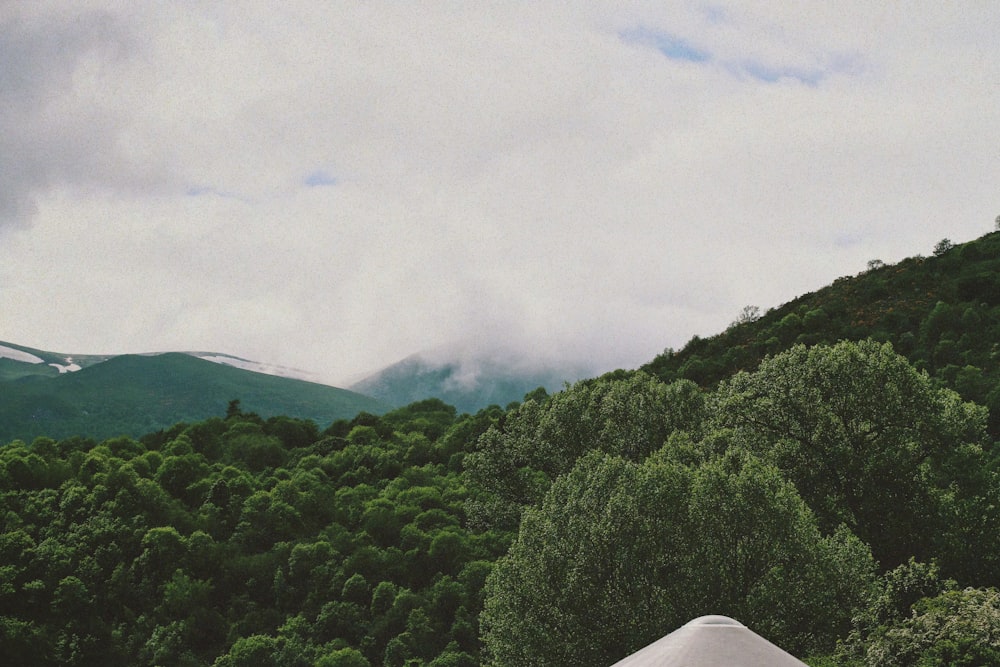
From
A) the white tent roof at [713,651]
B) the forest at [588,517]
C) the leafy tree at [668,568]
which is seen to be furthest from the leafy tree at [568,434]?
the white tent roof at [713,651]

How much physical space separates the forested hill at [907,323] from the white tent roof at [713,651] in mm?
38569

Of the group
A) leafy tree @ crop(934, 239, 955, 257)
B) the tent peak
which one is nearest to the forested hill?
leafy tree @ crop(934, 239, 955, 257)

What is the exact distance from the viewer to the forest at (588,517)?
84.8 ft

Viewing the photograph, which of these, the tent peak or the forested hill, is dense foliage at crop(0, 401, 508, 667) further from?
the tent peak

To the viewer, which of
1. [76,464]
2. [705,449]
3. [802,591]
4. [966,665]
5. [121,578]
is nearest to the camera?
[966,665]

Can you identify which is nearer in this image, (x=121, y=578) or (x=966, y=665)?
(x=966, y=665)

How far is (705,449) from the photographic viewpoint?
33188 mm

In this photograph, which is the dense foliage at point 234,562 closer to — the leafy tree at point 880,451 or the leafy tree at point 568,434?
the leafy tree at point 568,434

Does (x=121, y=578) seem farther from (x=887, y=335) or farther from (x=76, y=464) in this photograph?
(x=887, y=335)

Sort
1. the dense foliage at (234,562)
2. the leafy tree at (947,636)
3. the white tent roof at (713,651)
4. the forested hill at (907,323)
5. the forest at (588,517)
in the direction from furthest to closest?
the dense foliage at (234,562)
the forested hill at (907,323)
the forest at (588,517)
the leafy tree at (947,636)
the white tent roof at (713,651)

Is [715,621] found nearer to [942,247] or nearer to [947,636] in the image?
[947,636]

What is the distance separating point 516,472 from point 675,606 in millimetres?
20503

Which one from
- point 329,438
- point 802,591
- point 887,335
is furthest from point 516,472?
point 329,438

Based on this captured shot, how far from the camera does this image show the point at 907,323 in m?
62.4
